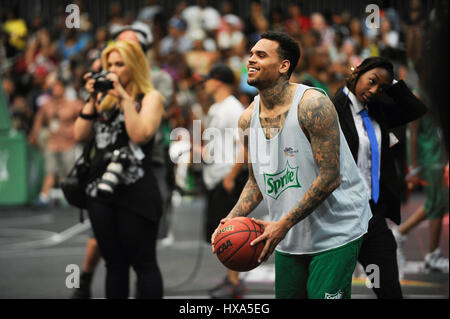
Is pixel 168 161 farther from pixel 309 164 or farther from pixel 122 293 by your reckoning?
pixel 309 164

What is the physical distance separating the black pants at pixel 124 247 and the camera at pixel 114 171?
194 millimetres

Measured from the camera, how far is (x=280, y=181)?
3939 millimetres

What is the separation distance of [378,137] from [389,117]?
0.20m

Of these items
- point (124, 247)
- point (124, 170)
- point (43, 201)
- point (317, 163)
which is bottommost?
point (43, 201)

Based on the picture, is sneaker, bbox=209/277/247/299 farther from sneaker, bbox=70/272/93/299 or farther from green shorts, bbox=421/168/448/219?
green shorts, bbox=421/168/448/219

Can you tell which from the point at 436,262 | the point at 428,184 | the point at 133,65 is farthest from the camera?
the point at 428,184

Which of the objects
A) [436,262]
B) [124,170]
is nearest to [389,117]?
[124,170]

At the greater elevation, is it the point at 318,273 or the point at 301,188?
the point at 301,188

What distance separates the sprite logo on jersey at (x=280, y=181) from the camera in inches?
153

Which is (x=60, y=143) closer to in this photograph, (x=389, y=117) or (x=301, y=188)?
(x=389, y=117)

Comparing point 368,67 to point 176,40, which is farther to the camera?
point 176,40

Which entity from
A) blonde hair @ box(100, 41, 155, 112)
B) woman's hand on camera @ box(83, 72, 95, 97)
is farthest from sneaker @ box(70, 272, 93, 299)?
woman's hand on camera @ box(83, 72, 95, 97)

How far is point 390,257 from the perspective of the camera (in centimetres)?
464

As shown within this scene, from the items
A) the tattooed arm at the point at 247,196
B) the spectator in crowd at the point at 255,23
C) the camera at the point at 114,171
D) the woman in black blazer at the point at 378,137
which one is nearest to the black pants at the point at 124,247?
the camera at the point at 114,171
